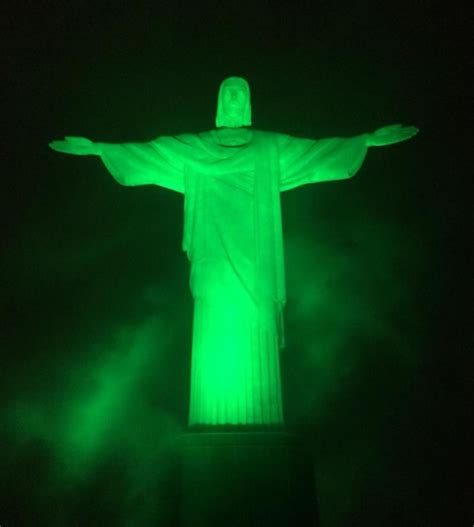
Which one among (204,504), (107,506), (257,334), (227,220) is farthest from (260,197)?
(107,506)

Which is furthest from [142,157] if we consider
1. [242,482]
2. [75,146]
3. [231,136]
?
[242,482]

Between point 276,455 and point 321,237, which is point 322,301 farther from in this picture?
point 276,455

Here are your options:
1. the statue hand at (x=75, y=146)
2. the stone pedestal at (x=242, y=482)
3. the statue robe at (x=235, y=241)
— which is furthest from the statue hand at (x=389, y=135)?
the stone pedestal at (x=242, y=482)

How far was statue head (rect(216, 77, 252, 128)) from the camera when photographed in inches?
203

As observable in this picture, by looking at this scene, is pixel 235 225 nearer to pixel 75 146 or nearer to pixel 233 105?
pixel 233 105

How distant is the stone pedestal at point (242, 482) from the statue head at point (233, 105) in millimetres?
2808

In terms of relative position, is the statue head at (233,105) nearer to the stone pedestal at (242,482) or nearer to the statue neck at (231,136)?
the statue neck at (231,136)

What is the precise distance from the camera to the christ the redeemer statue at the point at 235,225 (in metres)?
4.27

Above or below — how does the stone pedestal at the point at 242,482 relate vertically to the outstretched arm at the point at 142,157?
below

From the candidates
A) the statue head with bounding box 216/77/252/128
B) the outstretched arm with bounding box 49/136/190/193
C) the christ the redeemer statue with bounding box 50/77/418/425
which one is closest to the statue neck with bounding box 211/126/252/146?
the christ the redeemer statue with bounding box 50/77/418/425

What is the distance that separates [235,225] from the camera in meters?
4.75

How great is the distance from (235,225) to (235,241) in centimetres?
15

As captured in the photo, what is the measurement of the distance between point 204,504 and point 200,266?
182 cm

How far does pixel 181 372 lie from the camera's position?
5.85 metres
